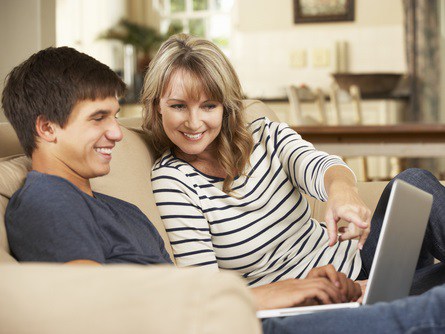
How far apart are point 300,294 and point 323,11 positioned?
5922mm

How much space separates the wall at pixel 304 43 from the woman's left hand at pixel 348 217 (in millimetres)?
5444

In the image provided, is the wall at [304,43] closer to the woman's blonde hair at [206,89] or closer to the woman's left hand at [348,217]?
the woman's blonde hair at [206,89]

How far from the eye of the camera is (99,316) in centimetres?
67

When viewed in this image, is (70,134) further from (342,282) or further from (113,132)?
(342,282)

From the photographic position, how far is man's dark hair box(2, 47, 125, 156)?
3.89ft

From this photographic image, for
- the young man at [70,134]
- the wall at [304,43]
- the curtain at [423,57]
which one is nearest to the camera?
the young man at [70,134]

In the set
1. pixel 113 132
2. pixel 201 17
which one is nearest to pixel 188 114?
pixel 113 132

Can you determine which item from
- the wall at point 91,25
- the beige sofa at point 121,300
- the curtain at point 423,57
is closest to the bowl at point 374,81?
the curtain at point 423,57

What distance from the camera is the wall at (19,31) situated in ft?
7.86

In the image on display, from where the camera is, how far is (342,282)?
1.31 m

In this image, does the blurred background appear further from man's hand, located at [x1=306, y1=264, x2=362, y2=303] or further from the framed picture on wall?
man's hand, located at [x1=306, y1=264, x2=362, y2=303]

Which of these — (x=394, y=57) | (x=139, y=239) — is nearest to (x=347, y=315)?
(x=139, y=239)

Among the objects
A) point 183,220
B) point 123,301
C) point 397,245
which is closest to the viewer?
point 123,301

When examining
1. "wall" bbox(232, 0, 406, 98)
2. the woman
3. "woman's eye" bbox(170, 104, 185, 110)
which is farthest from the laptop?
"wall" bbox(232, 0, 406, 98)
